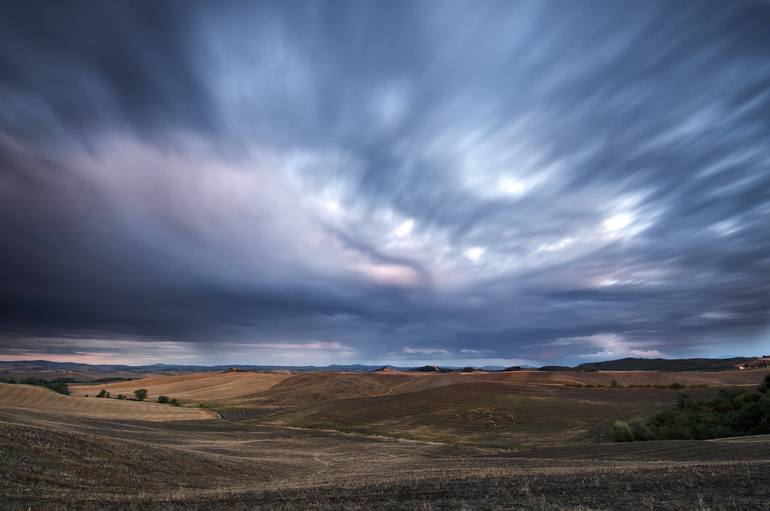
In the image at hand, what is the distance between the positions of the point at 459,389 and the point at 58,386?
115877mm

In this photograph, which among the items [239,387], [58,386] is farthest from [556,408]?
[58,386]

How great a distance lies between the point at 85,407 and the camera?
8688 centimetres

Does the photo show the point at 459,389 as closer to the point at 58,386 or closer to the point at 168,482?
the point at 168,482

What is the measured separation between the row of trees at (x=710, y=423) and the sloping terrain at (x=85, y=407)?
246ft

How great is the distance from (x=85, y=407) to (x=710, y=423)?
10700 cm

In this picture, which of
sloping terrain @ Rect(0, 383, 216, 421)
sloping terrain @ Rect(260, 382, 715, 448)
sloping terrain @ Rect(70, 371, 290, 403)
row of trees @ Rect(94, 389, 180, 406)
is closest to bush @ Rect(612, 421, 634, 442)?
sloping terrain @ Rect(260, 382, 715, 448)

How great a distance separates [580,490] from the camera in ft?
52.3

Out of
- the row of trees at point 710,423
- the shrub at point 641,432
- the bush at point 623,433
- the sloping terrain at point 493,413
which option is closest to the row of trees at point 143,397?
the sloping terrain at point 493,413

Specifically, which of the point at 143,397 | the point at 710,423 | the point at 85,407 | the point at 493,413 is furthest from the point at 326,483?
the point at 143,397

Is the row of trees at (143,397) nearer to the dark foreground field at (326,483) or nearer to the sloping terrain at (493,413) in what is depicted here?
the sloping terrain at (493,413)

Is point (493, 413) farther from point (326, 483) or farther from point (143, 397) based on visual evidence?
point (143, 397)

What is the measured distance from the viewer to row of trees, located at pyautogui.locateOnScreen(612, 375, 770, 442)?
4897 cm

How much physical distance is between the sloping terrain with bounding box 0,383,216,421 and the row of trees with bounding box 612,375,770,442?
7494 centimetres

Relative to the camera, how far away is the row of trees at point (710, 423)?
48969mm
